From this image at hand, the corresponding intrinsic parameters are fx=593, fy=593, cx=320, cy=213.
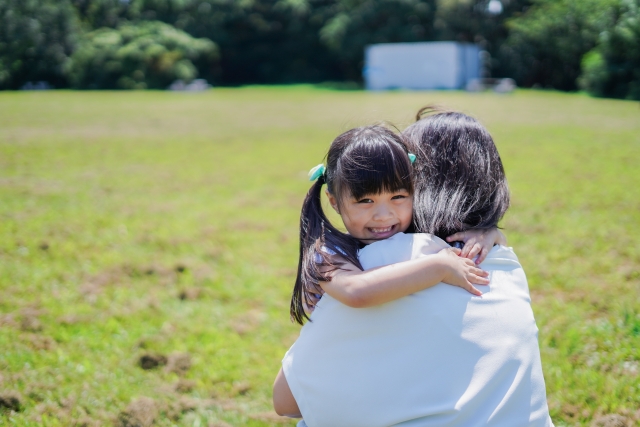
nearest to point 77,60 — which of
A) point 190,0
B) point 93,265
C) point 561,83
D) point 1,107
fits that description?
point 190,0

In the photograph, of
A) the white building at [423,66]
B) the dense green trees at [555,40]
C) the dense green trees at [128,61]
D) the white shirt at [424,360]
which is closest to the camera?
the white shirt at [424,360]

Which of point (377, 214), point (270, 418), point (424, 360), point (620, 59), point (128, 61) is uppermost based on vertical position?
point (377, 214)

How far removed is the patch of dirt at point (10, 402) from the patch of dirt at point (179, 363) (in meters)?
0.57

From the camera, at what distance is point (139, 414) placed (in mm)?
2109

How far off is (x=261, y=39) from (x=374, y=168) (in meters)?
35.6

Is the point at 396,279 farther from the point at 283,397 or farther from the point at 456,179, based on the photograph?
the point at 283,397

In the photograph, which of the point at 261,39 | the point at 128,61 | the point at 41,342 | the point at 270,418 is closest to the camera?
the point at 270,418

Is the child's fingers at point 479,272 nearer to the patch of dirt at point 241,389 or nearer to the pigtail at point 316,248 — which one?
the pigtail at point 316,248

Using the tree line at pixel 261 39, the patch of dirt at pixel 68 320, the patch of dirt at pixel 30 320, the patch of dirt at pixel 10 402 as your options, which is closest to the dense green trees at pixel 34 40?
the tree line at pixel 261 39

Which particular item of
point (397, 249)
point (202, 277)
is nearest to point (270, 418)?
point (397, 249)

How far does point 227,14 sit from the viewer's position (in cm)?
3291

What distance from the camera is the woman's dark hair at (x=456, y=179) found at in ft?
4.83

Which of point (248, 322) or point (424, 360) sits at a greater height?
point (424, 360)

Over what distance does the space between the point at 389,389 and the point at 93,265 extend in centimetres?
301
